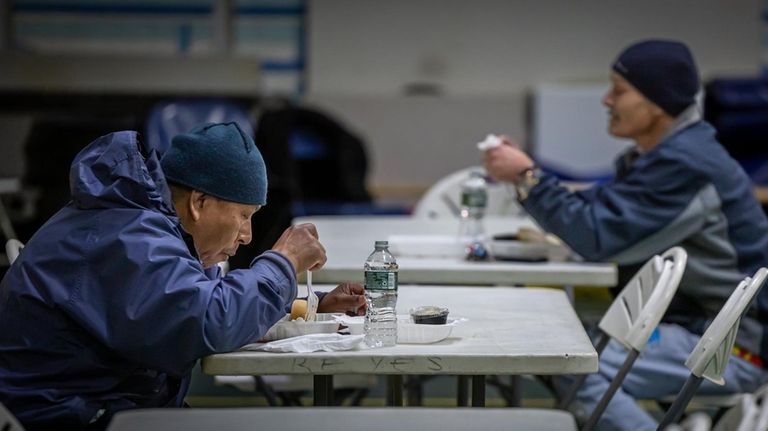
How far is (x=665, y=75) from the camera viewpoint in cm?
371

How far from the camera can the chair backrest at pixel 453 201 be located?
513cm

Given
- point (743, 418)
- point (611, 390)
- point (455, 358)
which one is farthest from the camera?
point (611, 390)

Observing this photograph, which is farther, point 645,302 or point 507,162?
point 507,162

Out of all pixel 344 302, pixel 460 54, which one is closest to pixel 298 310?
pixel 344 302

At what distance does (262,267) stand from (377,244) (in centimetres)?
36

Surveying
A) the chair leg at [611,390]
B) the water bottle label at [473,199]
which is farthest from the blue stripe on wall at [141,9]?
the chair leg at [611,390]

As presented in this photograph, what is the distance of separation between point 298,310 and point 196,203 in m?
0.38

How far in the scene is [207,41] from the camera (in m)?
10.4

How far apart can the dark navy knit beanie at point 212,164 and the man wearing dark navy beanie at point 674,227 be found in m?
1.31

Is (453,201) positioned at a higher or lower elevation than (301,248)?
lower

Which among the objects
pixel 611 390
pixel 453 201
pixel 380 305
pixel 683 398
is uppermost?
pixel 380 305

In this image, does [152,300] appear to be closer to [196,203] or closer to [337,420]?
[196,203]

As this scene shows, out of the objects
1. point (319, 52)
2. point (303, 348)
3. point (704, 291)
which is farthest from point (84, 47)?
point (303, 348)

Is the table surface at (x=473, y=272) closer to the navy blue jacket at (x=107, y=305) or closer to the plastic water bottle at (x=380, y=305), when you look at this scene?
the plastic water bottle at (x=380, y=305)
